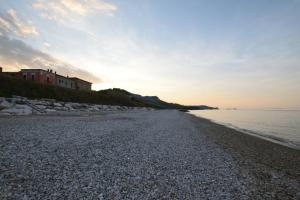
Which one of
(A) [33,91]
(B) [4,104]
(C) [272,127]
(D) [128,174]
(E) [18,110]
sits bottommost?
(C) [272,127]

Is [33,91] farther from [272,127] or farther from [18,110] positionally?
[272,127]

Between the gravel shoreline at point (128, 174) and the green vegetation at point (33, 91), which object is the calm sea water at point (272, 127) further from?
the green vegetation at point (33, 91)

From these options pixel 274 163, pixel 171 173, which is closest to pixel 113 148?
pixel 171 173

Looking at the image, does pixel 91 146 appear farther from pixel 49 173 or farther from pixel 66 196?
pixel 66 196

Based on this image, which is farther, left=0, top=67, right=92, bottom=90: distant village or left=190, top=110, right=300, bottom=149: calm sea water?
left=0, top=67, right=92, bottom=90: distant village

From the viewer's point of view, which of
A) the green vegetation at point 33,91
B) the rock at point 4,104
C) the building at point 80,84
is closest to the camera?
the rock at point 4,104

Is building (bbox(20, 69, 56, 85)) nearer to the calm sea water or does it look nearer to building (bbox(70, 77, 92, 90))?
building (bbox(70, 77, 92, 90))

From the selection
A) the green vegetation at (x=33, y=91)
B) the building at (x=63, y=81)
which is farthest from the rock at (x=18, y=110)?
the building at (x=63, y=81)

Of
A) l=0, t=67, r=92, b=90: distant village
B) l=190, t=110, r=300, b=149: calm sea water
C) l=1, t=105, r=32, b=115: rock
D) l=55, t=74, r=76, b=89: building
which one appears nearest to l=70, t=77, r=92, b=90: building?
l=0, t=67, r=92, b=90: distant village

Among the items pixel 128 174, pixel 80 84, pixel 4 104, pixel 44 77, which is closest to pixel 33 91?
pixel 4 104

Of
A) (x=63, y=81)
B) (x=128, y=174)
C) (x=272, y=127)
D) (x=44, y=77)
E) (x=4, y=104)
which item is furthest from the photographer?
(x=63, y=81)

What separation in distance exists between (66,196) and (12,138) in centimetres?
638

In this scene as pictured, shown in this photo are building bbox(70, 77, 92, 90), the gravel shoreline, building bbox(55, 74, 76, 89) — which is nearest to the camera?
the gravel shoreline

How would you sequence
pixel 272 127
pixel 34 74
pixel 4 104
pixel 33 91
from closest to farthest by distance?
pixel 4 104 < pixel 272 127 < pixel 33 91 < pixel 34 74
